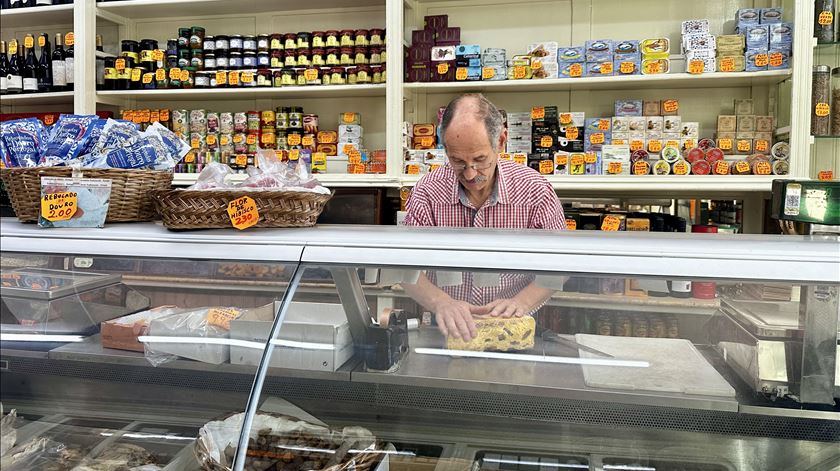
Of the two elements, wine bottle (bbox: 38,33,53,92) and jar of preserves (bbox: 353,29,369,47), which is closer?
jar of preserves (bbox: 353,29,369,47)

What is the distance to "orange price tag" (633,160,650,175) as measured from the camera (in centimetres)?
316

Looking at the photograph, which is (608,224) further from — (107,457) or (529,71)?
(107,457)

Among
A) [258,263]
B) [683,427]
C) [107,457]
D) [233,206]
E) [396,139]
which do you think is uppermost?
[396,139]

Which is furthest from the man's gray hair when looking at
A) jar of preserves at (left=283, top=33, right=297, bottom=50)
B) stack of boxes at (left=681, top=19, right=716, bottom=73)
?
jar of preserves at (left=283, top=33, right=297, bottom=50)

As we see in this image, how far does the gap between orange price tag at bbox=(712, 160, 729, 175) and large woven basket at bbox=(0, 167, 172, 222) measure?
2.59m

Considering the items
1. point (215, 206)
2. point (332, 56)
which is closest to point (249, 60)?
point (332, 56)

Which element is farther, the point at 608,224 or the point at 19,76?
the point at 19,76

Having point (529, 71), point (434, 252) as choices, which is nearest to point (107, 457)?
point (434, 252)

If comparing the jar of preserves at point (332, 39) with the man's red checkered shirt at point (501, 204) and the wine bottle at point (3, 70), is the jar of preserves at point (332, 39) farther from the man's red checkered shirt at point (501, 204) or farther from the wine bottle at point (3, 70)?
the wine bottle at point (3, 70)

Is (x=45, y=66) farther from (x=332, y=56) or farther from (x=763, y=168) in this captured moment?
(x=763, y=168)

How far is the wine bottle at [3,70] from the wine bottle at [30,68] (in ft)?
0.34

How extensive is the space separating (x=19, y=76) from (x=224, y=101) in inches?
50.1

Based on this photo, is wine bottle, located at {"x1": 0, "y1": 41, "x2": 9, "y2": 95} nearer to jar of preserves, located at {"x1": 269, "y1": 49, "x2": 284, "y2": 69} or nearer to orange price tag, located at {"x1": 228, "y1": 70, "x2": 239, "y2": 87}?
orange price tag, located at {"x1": 228, "y1": 70, "x2": 239, "y2": 87}

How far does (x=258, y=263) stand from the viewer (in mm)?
1216
